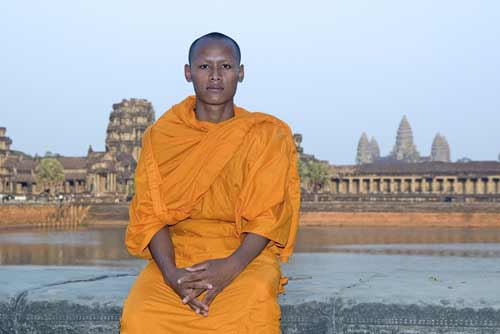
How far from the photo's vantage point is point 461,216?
2557 inches

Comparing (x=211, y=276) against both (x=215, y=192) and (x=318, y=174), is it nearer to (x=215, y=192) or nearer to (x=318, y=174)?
(x=215, y=192)

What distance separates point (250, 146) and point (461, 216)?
62909 mm

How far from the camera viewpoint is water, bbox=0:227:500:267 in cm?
3462

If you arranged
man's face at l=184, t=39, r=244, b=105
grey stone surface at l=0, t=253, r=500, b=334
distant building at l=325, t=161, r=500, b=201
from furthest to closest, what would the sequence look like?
distant building at l=325, t=161, r=500, b=201, man's face at l=184, t=39, r=244, b=105, grey stone surface at l=0, t=253, r=500, b=334

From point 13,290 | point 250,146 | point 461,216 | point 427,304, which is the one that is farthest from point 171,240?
point 461,216

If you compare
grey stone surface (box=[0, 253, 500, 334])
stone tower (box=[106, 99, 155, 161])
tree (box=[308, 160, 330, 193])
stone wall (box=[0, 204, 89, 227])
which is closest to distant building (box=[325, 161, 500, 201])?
tree (box=[308, 160, 330, 193])

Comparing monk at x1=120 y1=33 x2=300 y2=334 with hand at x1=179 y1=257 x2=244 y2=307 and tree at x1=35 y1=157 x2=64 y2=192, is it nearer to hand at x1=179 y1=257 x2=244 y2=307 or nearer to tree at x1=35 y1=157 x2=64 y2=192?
hand at x1=179 y1=257 x2=244 y2=307

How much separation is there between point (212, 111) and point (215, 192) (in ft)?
2.08

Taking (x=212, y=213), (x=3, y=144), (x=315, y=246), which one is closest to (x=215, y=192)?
(x=212, y=213)

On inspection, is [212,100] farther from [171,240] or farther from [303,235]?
[303,235]

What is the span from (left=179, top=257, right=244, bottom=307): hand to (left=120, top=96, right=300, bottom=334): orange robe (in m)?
0.08

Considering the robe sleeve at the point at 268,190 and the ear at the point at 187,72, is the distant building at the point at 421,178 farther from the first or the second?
the robe sleeve at the point at 268,190

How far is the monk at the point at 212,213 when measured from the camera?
4.16m

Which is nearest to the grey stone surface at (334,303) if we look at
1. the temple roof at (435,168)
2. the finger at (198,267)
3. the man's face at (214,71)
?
the finger at (198,267)
